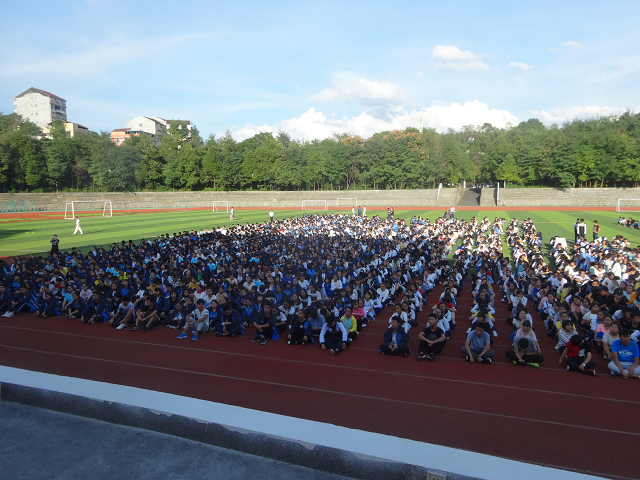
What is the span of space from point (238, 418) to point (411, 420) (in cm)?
277

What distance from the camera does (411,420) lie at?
588cm

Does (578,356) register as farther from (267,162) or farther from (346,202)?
(267,162)

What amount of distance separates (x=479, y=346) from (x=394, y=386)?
7.14ft

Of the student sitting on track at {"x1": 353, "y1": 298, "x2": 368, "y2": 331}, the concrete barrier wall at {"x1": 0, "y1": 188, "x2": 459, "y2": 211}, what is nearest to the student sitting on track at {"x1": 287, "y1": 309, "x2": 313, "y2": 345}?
the student sitting on track at {"x1": 353, "y1": 298, "x2": 368, "y2": 331}

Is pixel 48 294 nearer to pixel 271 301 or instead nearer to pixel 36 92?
pixel 271 301

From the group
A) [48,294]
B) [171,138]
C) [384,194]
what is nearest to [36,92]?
[171,138]

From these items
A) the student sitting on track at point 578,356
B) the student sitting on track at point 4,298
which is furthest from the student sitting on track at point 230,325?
the student sitting on track at point 4,298

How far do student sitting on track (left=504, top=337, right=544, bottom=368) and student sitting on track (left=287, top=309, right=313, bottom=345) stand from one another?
4293mm

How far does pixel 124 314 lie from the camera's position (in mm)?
10719

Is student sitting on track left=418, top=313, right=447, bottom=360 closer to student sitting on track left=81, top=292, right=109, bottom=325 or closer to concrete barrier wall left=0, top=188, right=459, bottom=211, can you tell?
student sitting on track left=81, top=292, right=109, bottom=325

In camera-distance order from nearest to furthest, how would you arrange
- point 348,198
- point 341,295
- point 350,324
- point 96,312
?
point 350,324 → point 96,312 → point 341,295 → point 348,198

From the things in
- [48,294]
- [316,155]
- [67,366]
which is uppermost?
[316,155]

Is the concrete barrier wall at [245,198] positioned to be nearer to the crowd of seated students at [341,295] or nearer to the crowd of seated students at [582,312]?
the crowd of seated students at [341,295]

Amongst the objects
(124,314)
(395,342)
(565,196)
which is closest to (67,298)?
→ (124,314)
